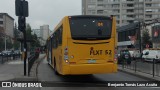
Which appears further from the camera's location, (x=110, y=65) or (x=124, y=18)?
(x=124, y=18)

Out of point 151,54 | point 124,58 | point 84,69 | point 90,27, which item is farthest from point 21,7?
point 151,54

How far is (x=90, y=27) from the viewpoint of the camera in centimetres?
1731

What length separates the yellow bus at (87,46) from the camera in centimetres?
1692

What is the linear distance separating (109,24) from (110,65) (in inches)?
79.4

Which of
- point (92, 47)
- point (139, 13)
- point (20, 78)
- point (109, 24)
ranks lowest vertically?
point (20, 78)

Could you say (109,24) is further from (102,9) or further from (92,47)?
(102,9)

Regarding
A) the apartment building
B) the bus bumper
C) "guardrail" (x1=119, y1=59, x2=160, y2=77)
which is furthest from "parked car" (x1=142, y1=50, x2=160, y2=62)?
the apartment building

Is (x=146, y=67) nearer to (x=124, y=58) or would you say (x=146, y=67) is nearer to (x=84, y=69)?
(x=84, y=69)

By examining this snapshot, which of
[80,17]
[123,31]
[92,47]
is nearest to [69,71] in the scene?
[92,47]

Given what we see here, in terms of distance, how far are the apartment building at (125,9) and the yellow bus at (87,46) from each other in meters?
124

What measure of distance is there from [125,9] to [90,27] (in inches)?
5013

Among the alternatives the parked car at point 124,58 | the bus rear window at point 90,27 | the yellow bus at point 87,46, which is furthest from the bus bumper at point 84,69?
the parked car at point 124,58

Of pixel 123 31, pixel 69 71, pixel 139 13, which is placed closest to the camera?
pixel 69 71

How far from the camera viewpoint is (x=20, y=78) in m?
19.1
